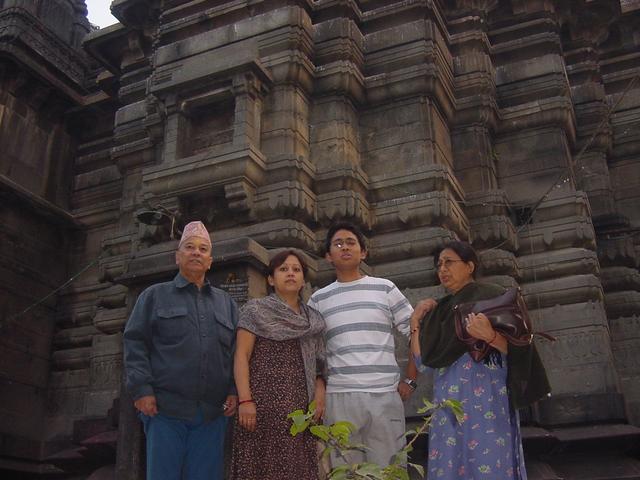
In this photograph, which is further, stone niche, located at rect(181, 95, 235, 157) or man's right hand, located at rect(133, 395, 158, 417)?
stone niche, located at rect(181, 95, 235, 157)

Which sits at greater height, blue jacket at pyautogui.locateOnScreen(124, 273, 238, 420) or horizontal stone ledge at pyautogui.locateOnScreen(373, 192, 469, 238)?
horizontal stone ledge at pyautogui.locateOnScreen(373, 192, 469, 238)

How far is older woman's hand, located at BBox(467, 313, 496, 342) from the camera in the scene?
159 inches

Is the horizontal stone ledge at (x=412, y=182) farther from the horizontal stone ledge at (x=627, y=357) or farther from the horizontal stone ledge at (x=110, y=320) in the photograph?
the horizontal stone ledge at (x=110, y=320)

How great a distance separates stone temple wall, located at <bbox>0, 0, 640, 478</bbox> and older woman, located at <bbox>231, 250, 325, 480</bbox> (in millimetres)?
2206

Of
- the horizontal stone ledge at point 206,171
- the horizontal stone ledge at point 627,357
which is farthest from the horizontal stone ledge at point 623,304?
the horizontal stone ledge at point 206,171

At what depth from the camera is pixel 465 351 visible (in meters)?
4.24

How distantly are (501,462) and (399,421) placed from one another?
72 cm

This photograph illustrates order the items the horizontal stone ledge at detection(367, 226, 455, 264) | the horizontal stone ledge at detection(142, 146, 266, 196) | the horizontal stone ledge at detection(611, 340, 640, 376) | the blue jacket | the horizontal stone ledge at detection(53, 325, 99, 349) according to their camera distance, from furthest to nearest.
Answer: the horizontal stone ledge at detection(53, 325, 99, 349)
the horizontal stone ledge at detection(611, 340, 640, 376)
the horizontal stone ledge at detection(142, 146, 266, 196)
the horizontal stone ledge at detection(367, 226, 455, 264)
the blue jacket

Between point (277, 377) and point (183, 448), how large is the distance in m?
0.73

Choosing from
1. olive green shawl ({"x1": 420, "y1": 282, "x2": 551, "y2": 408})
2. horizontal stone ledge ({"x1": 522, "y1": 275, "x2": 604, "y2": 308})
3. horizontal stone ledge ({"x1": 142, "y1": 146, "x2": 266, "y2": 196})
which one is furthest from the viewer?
horizontal stone ledge ({"x1": 522, "y1": 275, "x2": 604, "y2": 308})

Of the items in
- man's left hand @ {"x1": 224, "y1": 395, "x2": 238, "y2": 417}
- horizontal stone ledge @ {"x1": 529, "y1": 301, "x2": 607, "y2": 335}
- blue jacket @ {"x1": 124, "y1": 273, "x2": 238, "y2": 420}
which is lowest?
man's left hand @ {"x1": 224, "y1": 395, "x2": 238, "y2": 417}

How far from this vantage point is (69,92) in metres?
13.4

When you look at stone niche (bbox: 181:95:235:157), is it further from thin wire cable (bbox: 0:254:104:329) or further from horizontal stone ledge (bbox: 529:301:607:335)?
horizontal stone ledge (bbox: 529:301:607:335)

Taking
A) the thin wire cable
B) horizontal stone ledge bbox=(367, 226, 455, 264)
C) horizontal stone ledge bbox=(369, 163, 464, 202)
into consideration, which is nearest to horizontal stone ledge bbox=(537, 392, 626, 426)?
horizontal stone ledge bbox=(367, 226, 455, 264)
